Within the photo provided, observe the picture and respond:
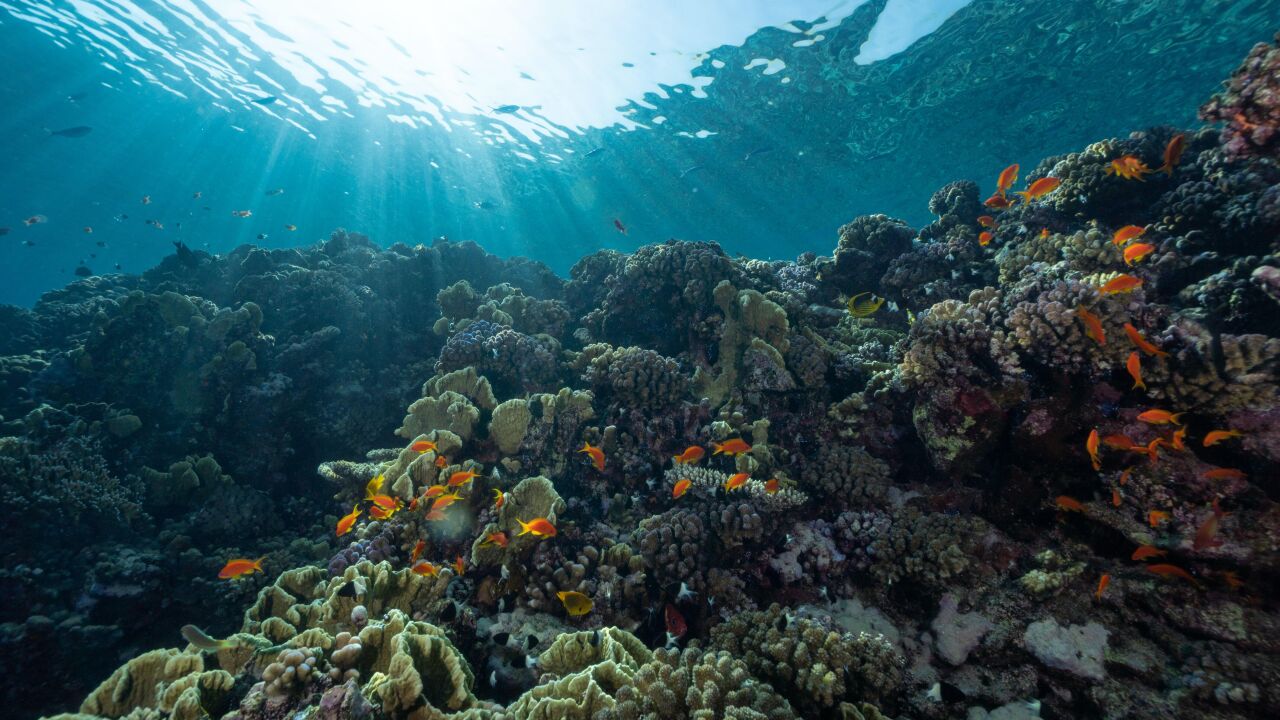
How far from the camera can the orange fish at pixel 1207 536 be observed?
11.3 feet

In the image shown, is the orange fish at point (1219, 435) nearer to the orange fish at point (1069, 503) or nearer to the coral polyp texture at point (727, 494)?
the coral polyp texture at point (727, 494)

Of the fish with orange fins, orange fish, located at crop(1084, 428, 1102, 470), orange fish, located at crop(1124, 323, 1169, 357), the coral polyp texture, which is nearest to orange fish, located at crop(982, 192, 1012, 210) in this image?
the coral polyp texture

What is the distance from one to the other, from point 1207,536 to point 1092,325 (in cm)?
179

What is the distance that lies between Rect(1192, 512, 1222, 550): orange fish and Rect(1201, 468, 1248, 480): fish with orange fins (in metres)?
0.30

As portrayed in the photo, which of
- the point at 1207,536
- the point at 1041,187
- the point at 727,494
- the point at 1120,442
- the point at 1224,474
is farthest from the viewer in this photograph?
the point at 1041,187

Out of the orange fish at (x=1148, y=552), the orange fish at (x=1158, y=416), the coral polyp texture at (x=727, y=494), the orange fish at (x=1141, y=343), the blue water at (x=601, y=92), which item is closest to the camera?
the coral polyp texture at (x=727, y=494)

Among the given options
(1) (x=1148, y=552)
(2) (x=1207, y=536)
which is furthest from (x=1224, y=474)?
(1) (x=1148, y=552)

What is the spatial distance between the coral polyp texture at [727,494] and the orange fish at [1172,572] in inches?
1.8

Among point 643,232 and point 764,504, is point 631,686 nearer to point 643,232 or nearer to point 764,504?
point 764,504

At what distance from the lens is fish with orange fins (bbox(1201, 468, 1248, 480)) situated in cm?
359

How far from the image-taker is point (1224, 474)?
3.61m

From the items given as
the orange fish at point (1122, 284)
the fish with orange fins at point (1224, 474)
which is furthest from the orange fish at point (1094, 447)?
the orange fish at point (1122, 284)

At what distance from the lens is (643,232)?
198 feet

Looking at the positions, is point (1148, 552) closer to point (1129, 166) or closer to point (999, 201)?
point (1129, 166)
